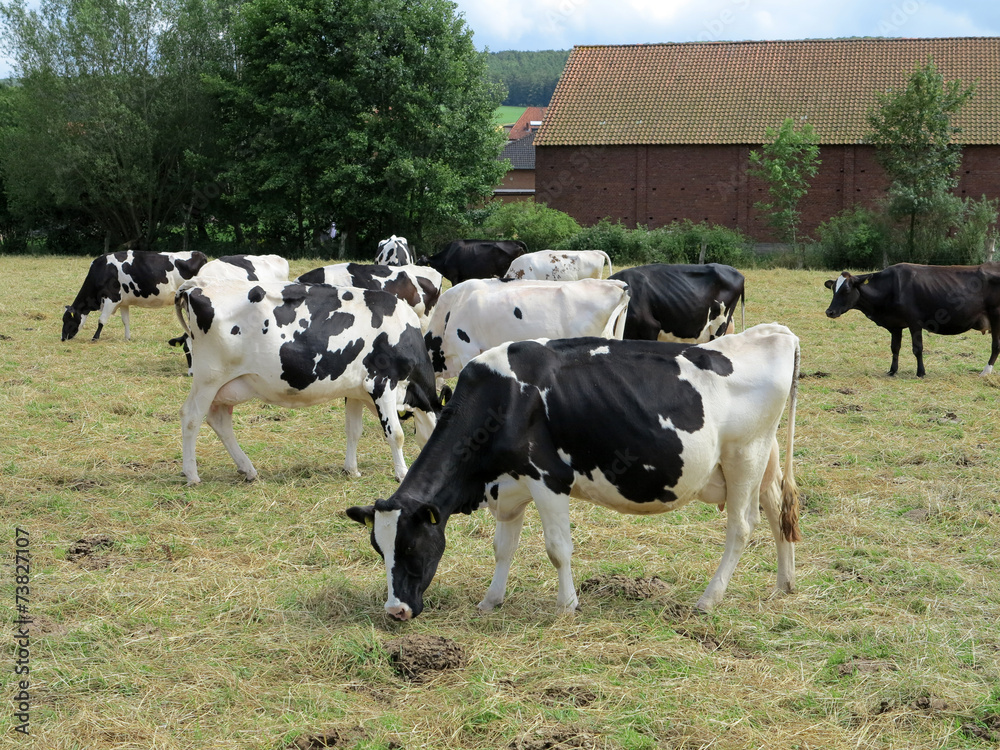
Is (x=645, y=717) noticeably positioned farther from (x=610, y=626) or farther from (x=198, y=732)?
(x=198, y=732)

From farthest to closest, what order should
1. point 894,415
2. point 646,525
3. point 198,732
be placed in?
point 894,415 < point 646,525 < point 198,732

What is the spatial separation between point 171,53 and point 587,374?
3842 centimetres

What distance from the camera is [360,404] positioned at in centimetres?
875

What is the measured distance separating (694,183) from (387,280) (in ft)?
104

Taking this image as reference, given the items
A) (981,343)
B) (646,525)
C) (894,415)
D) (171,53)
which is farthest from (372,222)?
(646,525)

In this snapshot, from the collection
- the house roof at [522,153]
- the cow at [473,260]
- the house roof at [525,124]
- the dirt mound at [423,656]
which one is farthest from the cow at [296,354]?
the house roof at [525,124]

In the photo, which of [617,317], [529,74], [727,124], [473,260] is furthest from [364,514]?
[529,74]

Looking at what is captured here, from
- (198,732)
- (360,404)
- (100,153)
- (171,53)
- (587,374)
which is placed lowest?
(198,732)

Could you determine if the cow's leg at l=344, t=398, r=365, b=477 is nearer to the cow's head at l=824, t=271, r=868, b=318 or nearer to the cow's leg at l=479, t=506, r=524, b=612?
the cow's leg at l=479, t=506, r=524, b=612

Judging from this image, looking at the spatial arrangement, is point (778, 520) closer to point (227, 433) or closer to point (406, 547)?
point (406, 547)

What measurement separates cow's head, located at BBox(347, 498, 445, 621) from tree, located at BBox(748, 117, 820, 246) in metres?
34.3

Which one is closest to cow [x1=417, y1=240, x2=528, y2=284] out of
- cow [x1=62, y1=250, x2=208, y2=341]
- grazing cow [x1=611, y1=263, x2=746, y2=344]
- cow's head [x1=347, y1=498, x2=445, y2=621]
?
cow [x1=62, y1=250, x2=208, y2=341]

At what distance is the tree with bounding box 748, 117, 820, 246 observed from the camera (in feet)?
123

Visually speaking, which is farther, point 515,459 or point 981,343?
point 981,343
